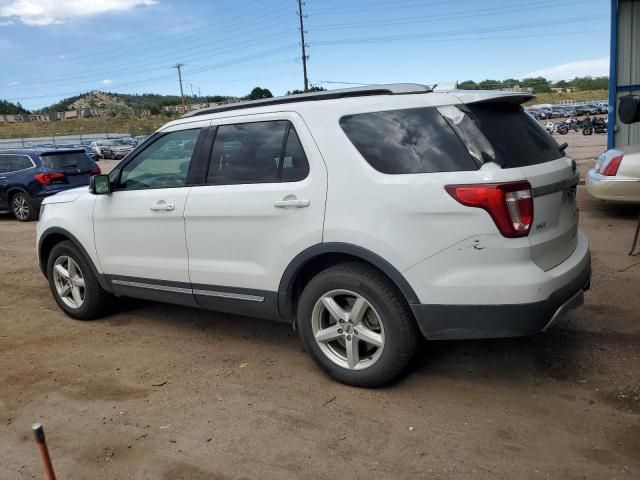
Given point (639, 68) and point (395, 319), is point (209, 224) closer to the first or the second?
point (395, 319)

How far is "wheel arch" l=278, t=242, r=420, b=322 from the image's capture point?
335cm

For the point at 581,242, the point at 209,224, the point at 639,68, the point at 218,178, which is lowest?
the point at 581,242

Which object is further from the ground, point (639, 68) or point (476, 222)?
point (639, 68)

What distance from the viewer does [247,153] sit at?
4.04 meters

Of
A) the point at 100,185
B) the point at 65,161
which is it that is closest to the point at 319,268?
the point at 100,185

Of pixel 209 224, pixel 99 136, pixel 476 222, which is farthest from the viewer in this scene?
pixel 99 136

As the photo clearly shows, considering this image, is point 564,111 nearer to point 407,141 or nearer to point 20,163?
point 20,163

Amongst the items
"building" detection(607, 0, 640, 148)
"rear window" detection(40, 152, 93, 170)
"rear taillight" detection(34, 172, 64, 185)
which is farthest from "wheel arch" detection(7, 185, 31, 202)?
"building" detection(607, 0, 640, 148)

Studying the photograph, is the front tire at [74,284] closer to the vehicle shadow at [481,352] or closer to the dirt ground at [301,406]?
the dirt ground at [301,406]

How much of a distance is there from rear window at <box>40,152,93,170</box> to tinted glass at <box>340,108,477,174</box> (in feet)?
36.3

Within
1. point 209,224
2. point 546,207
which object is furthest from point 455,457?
point 209,224

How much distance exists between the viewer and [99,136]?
60.7 meters

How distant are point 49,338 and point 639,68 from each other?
1123 cm

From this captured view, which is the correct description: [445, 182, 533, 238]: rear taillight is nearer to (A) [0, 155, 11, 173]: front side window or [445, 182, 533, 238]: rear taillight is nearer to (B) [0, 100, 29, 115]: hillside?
(A) [0, 155, 11, 173]: front side window
